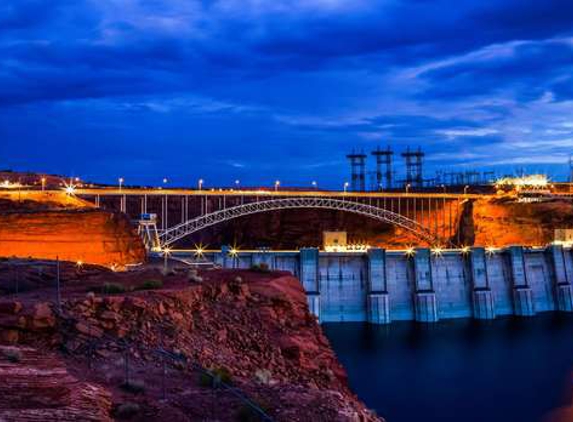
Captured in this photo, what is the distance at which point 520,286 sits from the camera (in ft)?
201

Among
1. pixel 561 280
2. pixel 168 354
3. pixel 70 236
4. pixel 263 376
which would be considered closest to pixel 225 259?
pixel 70 236

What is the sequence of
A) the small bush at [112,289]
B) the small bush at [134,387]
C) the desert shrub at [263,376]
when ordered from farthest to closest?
the small bush at [112,289] < the desert shrub at [263,376] < the small bush at [134,387]

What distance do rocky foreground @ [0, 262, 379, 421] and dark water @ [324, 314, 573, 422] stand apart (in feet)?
62.2

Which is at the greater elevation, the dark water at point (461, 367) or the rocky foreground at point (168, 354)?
the rocky foreground at point (168, 354)

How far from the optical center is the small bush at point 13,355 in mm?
11477

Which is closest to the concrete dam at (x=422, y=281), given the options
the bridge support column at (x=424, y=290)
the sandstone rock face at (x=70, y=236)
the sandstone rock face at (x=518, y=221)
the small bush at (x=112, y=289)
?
the bridge support column at (x=424, y=290)

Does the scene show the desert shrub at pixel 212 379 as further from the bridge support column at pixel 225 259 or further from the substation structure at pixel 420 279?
the bridge support column at pixel 225 259

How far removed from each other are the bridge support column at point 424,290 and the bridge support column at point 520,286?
857cm

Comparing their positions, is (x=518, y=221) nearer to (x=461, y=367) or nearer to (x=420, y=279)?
(x=420, y=279)

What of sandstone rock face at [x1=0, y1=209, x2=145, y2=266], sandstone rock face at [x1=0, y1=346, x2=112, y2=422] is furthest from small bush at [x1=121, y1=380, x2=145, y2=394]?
sandstone rock face at [x1=0, y1=209, x2=145, y2=266]

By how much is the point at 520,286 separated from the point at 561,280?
17.9ft

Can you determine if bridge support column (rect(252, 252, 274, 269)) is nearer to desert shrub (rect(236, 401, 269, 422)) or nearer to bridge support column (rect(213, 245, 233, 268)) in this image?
bridge support column (rect(213, 245, 233, 268))

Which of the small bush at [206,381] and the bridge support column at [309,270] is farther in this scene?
the bridge support column at [309,270]

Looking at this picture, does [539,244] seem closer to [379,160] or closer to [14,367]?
[379,160]
